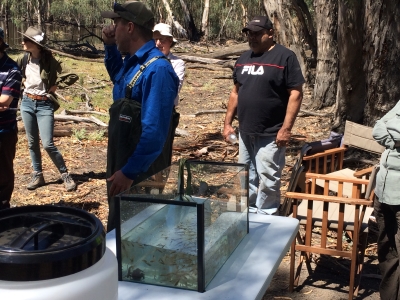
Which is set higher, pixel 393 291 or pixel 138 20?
pixel 138 20

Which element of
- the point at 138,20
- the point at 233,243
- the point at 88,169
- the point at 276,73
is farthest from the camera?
the point at 88,169

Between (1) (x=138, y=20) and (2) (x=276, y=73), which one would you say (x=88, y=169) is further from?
(1) (x=138, y=20)

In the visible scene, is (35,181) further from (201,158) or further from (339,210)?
(339,210)

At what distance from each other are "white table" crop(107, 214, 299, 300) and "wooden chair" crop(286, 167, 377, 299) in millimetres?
1393

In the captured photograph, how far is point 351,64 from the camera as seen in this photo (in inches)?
311

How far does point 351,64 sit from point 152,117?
5485 mm

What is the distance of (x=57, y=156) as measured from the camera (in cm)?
677

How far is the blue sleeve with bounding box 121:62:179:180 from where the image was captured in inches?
119

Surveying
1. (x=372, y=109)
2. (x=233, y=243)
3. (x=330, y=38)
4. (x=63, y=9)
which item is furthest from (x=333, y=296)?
(x=63, y=9)

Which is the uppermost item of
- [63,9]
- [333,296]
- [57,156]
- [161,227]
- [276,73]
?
[63,9]

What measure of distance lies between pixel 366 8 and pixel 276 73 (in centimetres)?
255

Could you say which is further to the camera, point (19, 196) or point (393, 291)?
point (19, 196)

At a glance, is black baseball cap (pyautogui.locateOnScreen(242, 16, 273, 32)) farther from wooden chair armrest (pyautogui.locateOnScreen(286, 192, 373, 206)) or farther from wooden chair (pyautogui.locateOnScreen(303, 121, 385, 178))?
wooden chair armrest (pyautogui.locateOnScreen(286, 192, 373, 206))

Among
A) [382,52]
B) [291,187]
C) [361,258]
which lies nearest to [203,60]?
[382,52]
